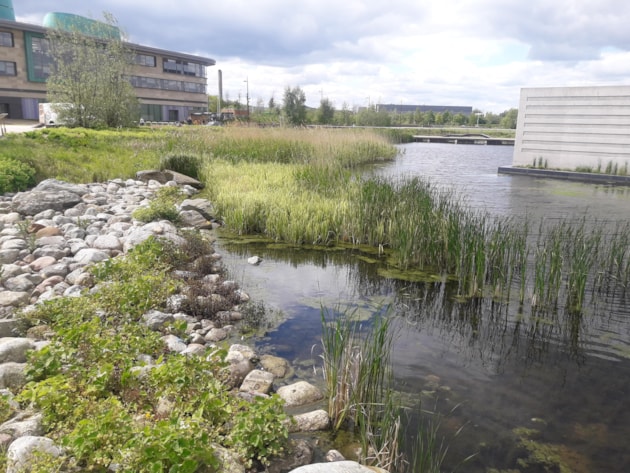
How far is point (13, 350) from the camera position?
322 cm

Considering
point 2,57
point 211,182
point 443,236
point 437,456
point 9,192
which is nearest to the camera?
point 437,456

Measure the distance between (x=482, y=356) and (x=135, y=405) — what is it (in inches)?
110

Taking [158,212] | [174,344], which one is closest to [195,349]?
[174,344]

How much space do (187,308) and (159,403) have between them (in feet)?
5.81

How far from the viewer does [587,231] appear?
7.89m

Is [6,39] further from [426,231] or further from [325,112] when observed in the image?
[426,231]

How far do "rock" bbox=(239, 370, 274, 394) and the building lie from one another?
2555 centimetres

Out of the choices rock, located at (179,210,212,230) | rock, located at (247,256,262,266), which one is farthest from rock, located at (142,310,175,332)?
rock, located at (179,210,212,230)

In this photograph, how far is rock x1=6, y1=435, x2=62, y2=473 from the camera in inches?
83.9

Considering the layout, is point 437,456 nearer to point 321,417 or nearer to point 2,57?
point 321,417

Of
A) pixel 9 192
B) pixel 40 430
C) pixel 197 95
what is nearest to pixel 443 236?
pixel 40 430

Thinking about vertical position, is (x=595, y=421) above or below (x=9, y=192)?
below

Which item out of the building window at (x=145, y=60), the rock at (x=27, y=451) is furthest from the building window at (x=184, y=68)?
the rock at (x=27, y=451)

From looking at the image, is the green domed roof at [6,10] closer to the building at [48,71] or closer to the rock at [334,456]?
the building at [48,71]
